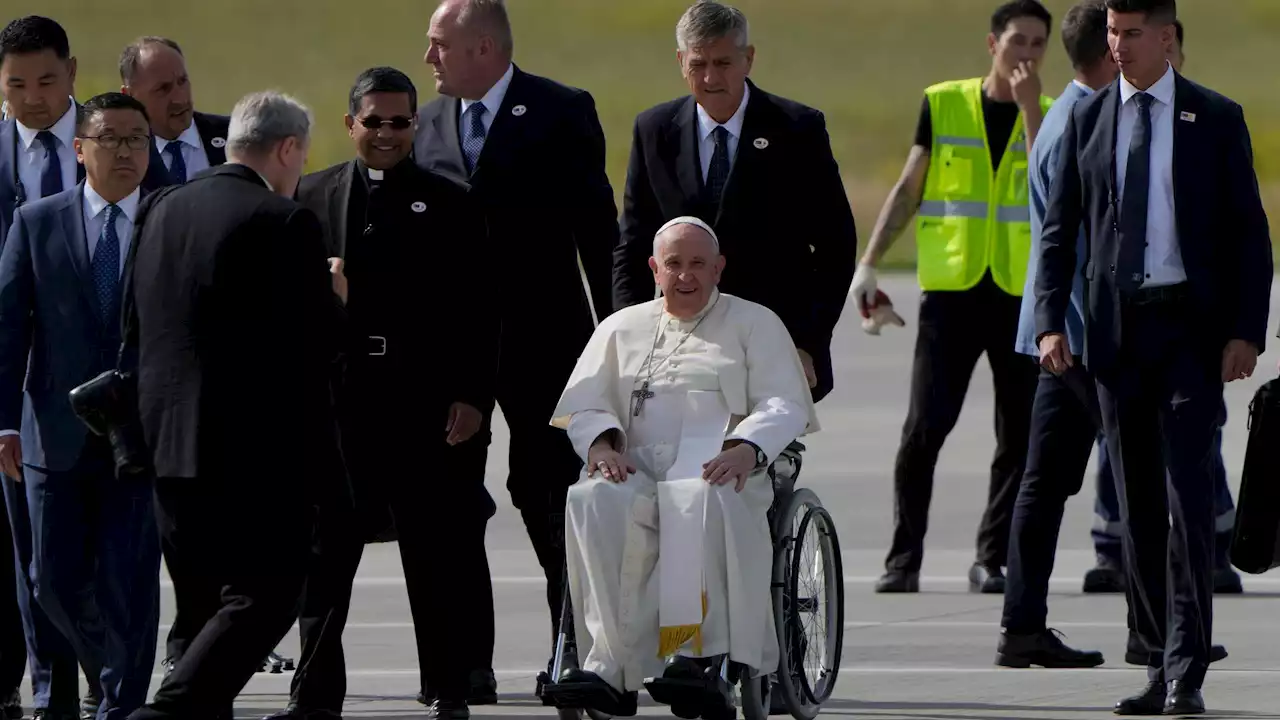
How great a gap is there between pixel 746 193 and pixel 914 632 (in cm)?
214

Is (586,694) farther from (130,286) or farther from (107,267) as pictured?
(107,267)

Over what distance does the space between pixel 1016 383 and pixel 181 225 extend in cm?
485

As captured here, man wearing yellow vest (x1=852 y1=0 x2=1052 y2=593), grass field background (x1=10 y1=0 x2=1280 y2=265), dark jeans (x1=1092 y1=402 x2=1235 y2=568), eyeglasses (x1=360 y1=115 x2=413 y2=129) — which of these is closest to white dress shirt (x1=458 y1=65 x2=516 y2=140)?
eyeglasses (x1=360 y1=115 x2=413 y2=129)

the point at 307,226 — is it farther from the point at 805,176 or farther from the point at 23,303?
the point at 805,176

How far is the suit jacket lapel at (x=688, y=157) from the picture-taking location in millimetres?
8672

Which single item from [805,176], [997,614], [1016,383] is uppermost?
[805,176]

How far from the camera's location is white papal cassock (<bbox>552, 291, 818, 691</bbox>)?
7.59m

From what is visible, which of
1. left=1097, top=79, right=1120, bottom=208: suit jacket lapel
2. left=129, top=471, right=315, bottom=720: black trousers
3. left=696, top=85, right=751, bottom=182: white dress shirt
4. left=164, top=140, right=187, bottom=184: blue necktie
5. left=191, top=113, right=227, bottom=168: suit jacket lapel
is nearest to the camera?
left=129, top=471, right=315, bottom=720: black trousers

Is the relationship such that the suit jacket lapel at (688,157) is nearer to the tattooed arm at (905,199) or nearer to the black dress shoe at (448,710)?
the black dress shoe at (448,710)

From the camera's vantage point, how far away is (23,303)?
798 centimetres

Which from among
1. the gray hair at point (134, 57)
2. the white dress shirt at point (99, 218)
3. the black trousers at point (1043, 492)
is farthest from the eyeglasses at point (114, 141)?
the black trousers at point (1043, 492)

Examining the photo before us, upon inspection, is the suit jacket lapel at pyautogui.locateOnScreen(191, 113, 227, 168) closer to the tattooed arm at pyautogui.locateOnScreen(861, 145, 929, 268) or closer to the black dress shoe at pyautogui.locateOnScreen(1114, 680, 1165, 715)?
the tattooed arm at pyautogui.locateOnScreen(861, 145, 929, 268)

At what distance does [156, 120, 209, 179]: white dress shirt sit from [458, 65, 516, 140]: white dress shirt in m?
1.04

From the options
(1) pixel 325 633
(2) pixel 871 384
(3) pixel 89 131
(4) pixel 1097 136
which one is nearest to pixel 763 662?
(1) pixel 325 633
